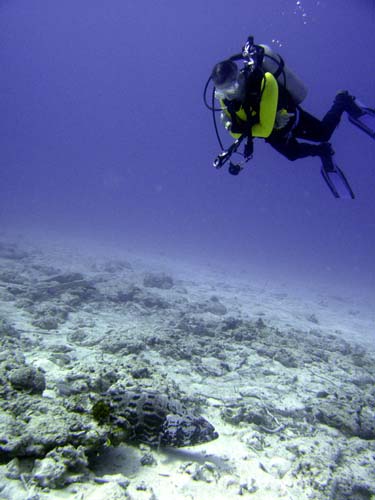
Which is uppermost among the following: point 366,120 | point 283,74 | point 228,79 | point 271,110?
point 283,74

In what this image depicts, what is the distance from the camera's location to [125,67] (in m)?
106

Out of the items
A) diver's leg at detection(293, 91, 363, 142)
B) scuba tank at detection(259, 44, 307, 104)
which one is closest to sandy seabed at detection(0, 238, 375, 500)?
diver's leg at detection(293, 91, 363, 142)

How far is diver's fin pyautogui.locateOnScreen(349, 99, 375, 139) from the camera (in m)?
5.80

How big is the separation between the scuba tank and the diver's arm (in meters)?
0.51

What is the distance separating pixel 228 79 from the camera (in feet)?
15.3

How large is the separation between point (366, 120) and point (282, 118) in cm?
202

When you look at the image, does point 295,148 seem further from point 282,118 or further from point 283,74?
point 283,74

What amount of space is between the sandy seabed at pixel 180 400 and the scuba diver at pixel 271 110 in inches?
147

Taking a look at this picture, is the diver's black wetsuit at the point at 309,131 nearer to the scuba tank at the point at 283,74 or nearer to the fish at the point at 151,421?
the scuba tank at the point at 283,74

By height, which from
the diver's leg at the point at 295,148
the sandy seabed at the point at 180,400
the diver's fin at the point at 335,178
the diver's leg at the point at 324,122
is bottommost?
the sandy seabed at the point at 180,400

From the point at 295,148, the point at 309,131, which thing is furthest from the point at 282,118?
the point at 309,131

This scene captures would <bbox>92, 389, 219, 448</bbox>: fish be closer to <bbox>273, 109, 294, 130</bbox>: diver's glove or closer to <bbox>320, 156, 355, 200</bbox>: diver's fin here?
<bbox>273, 109, 294, 130</bbox>: diver's glove

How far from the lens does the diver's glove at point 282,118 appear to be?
519 centimetres

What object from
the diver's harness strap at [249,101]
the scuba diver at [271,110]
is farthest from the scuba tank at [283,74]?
the diver's harness strap at [249,101]
